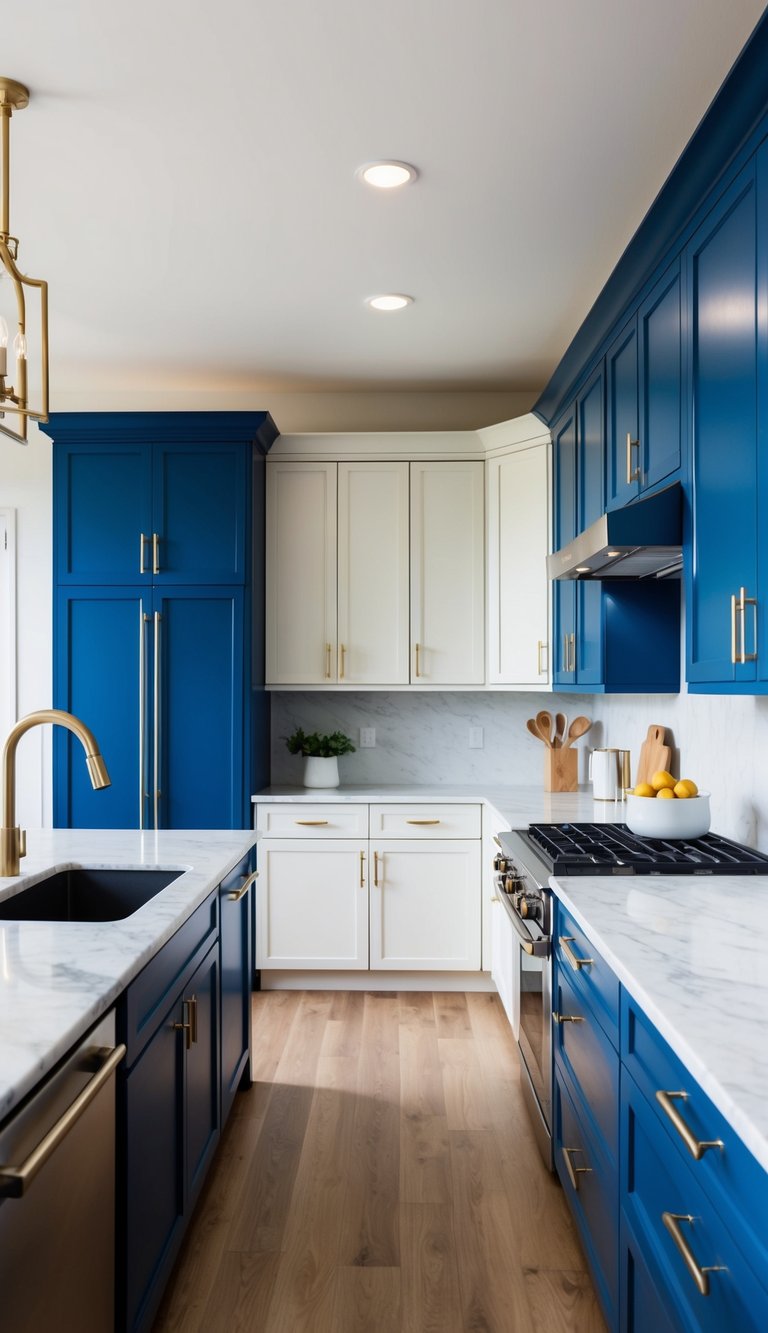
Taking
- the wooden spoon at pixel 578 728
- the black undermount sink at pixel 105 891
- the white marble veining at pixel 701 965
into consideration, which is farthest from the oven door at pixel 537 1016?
the wooden spoon at pixel 578 728

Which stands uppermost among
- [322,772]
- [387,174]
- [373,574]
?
[387,174]

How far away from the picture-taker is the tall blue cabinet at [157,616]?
405 cm

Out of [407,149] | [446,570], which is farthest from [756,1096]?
[446,570]

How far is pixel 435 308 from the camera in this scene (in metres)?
3.52

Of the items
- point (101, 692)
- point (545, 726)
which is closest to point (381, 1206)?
point (545, 726)

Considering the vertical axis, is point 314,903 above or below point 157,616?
below

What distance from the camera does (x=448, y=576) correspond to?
429cm

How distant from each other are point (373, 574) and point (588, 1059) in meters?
2.70

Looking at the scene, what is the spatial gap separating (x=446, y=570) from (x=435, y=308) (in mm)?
1189

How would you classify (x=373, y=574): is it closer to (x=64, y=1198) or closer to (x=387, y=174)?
(x=387, y=174)

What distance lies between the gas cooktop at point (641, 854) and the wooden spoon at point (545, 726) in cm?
138

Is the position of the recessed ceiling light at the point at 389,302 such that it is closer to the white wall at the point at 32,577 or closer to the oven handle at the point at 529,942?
the white wall at the point at 32,577

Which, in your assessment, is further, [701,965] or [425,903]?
[425,903]

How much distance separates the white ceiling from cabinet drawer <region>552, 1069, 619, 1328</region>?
2293mm
